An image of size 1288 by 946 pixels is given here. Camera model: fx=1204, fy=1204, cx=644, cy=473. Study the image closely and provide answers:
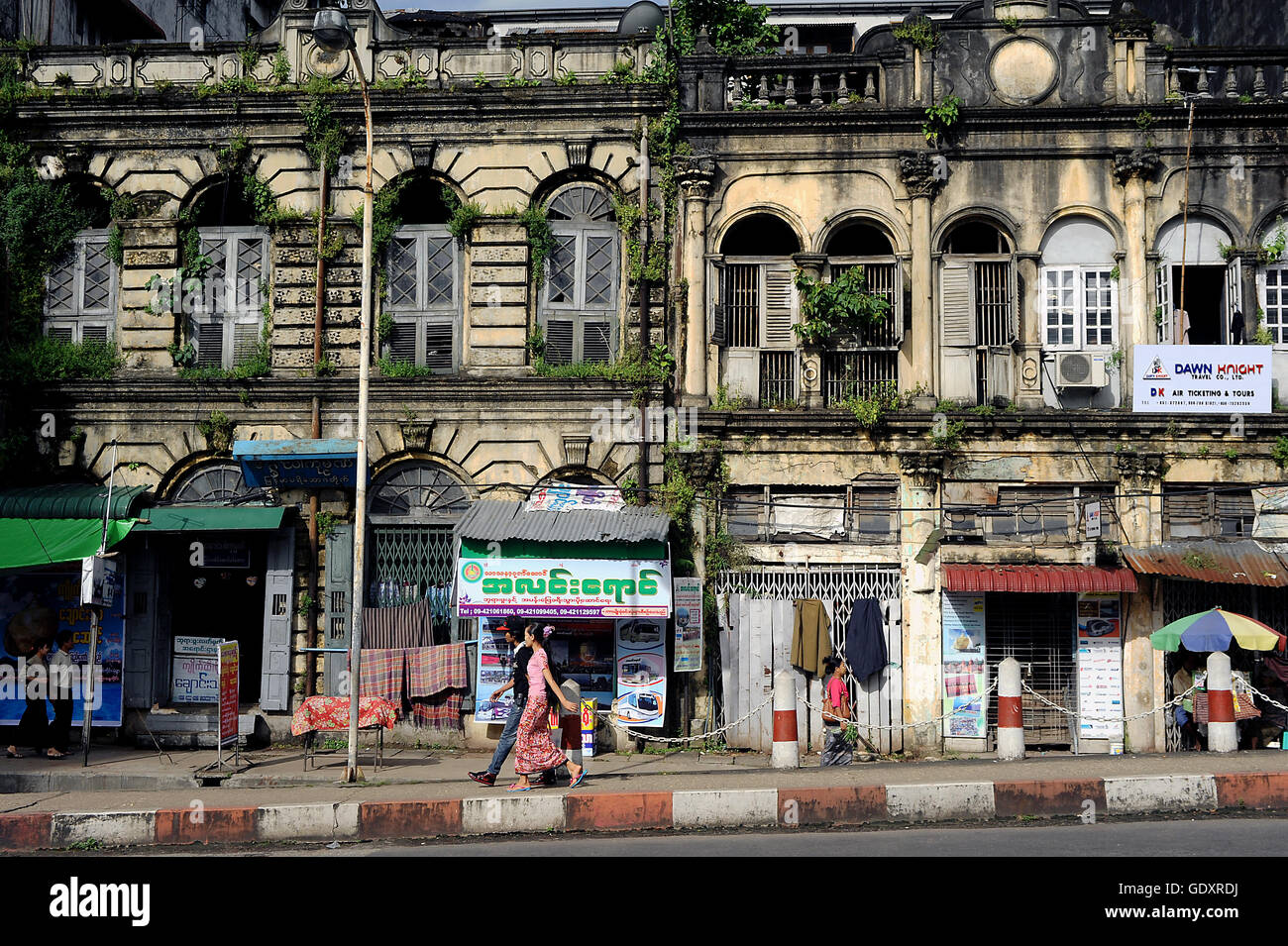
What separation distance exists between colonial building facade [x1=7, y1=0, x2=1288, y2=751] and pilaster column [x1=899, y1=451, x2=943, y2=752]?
5 cm

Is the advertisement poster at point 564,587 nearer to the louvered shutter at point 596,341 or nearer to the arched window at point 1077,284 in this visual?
the louvered shutter at point 596,341

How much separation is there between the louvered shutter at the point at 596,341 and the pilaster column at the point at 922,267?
456cm

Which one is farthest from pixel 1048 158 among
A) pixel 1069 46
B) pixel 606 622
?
pixel 606 622

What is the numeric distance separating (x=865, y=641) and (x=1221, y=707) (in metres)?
4.66

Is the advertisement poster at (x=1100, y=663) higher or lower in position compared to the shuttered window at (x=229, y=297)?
lower

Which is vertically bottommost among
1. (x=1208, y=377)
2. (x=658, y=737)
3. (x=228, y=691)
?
(x=658, y=737)

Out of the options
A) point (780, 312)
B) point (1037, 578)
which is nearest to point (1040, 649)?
point (1037, 578)

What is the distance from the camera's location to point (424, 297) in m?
18.8

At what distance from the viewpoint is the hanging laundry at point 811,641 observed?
56.6 feet

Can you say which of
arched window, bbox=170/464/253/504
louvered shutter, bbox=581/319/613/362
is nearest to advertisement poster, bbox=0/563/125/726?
arched window, bbox=170/464/253/504

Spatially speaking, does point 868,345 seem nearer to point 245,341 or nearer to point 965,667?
point 965,667

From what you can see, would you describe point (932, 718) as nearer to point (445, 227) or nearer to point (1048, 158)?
point (1048, 158)

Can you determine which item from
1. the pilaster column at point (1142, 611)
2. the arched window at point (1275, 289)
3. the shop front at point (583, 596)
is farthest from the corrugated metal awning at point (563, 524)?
the arched window at point (1275, 289)

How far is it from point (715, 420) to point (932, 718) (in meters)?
5.34
